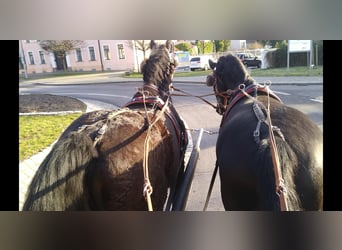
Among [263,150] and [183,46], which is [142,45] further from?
[263,150]

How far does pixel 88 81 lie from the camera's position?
131 cm

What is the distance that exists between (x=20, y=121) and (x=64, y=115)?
245mm

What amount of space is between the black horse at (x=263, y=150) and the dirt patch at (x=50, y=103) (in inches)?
27.5

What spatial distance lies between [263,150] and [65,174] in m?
0.95

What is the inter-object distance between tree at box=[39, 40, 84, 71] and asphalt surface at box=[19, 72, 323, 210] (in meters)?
0.13

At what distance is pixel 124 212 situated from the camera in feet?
4.23

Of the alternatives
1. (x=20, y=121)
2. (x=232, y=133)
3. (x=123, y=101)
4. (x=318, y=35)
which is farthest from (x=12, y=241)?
(x=318, y=35)

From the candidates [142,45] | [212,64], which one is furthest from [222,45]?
[142,45]

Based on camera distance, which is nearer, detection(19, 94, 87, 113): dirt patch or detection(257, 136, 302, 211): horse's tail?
detection(257, 136, 302, 211): horse's tail

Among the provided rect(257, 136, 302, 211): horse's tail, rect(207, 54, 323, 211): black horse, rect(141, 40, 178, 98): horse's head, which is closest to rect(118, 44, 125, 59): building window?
rect(141, 40, 178, 98): horse's head

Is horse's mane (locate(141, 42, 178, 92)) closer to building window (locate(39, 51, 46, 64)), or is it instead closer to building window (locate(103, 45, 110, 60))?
building window (locate(103, 45, 110, 60))

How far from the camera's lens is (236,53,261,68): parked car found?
1228 millimetres

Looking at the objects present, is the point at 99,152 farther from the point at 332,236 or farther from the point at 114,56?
the point at 332,236

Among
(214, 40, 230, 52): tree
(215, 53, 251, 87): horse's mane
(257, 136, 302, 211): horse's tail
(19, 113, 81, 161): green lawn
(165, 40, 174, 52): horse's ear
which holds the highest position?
(165, 40, 174, 52): horse's ear
